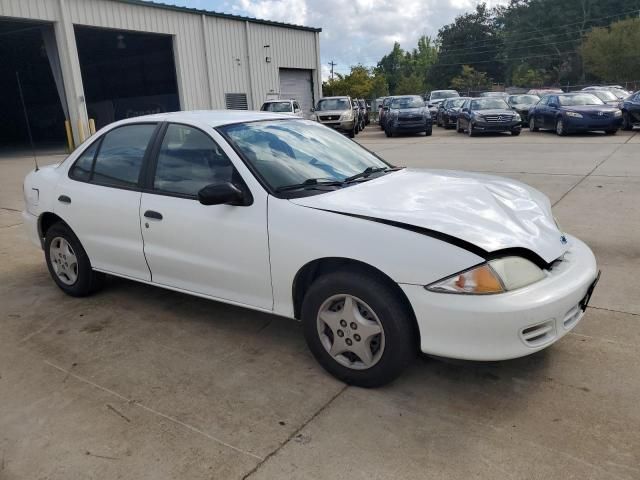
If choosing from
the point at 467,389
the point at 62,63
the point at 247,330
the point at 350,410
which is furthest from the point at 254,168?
the point at 62,63

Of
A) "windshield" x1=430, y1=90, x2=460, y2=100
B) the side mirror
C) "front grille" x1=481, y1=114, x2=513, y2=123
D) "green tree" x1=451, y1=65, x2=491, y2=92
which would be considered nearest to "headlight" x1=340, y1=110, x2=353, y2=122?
"front grille" x1=481, y1=114, x2=513, y2=123

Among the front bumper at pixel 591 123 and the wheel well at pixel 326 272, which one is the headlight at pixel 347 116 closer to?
the front bumper at pixel 591 123

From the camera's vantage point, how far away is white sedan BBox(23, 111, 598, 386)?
272 centimetres

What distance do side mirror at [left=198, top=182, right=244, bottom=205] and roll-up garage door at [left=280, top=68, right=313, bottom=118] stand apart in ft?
82.2

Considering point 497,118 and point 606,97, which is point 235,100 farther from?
point 606,97

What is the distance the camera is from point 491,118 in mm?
19109

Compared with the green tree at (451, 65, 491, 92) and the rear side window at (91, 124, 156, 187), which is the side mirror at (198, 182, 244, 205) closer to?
the rear side window at (91, 124, 156, 187)

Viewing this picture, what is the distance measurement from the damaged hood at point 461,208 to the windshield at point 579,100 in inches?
639

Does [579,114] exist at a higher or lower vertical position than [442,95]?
lower

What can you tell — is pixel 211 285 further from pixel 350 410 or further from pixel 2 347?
pixel 2 347

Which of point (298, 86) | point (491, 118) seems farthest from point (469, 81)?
point (491, 118)

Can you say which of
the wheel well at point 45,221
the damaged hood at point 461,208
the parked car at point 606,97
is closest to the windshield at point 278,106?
the parked car at point 606,97

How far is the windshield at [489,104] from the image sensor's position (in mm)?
19755

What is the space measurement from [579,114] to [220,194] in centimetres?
1686
